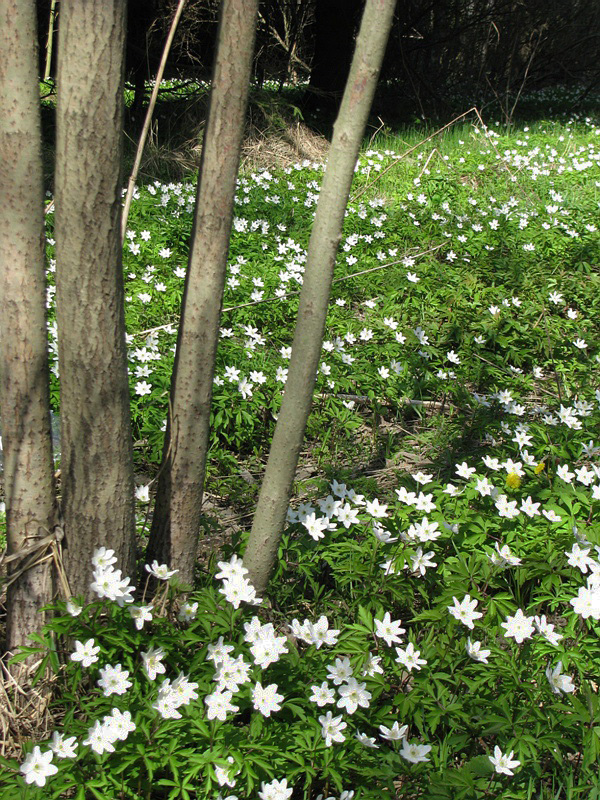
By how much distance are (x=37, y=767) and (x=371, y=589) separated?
1.10 metres

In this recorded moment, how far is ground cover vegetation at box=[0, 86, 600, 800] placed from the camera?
1652 mm

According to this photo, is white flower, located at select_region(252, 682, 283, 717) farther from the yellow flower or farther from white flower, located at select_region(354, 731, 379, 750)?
the yellow flower

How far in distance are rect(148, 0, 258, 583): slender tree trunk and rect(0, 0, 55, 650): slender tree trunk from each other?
353 millimetres

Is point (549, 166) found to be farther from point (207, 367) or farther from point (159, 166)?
point (207, 367)

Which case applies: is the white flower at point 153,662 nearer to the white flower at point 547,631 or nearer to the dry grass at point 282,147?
the white flower at point 547,631

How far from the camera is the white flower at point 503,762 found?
163cm

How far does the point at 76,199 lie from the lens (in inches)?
62.6

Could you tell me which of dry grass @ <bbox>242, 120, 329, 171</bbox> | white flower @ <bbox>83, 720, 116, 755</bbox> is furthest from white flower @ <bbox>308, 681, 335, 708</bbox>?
dry grass @ <bbox>242, 120, 329, 171</bbox>

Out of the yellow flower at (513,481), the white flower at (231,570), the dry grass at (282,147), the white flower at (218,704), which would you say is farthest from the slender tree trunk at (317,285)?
the dry grass at (282,147)

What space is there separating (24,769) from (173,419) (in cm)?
94

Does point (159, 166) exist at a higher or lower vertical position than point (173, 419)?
higher

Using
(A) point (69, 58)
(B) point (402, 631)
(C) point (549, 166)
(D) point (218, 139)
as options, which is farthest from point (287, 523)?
(C) point (549, 166)

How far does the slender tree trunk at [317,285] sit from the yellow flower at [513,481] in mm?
1040

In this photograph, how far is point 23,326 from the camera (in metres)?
1.70
